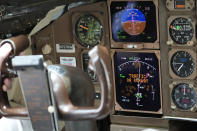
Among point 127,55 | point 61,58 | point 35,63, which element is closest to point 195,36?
point 127,55

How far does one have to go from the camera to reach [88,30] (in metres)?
4.81

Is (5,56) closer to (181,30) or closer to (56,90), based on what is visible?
(56,90)

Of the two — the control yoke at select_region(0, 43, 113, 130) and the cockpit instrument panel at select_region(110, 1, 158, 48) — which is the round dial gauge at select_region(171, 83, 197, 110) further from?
the control yoke at select_region(0, 43, 113, 130)

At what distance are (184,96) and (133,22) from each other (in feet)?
3.16

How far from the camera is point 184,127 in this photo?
16.2ft

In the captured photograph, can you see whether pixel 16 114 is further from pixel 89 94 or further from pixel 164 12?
pixel 164 12

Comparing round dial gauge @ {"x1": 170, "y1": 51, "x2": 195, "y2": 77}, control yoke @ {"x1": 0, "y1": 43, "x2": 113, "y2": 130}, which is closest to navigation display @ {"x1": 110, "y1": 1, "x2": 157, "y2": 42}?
round dial gauge @ {"x1": 170, "y1": 51, "x2": 195, "y2": 77}

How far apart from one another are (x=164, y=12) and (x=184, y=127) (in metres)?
1.40

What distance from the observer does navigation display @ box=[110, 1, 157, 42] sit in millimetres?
4449

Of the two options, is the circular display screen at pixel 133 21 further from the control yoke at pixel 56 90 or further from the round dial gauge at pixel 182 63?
the control yoke at pixel 56 90

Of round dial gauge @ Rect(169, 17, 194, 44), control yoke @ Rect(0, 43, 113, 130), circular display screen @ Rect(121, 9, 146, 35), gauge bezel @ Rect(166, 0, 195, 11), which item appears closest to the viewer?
control yoke @ Rect(0, 43, 113, 130)

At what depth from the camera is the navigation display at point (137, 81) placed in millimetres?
4625

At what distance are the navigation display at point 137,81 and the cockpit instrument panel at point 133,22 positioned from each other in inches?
6.3

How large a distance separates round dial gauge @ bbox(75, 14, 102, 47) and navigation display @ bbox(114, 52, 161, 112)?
A: 0.30 m
